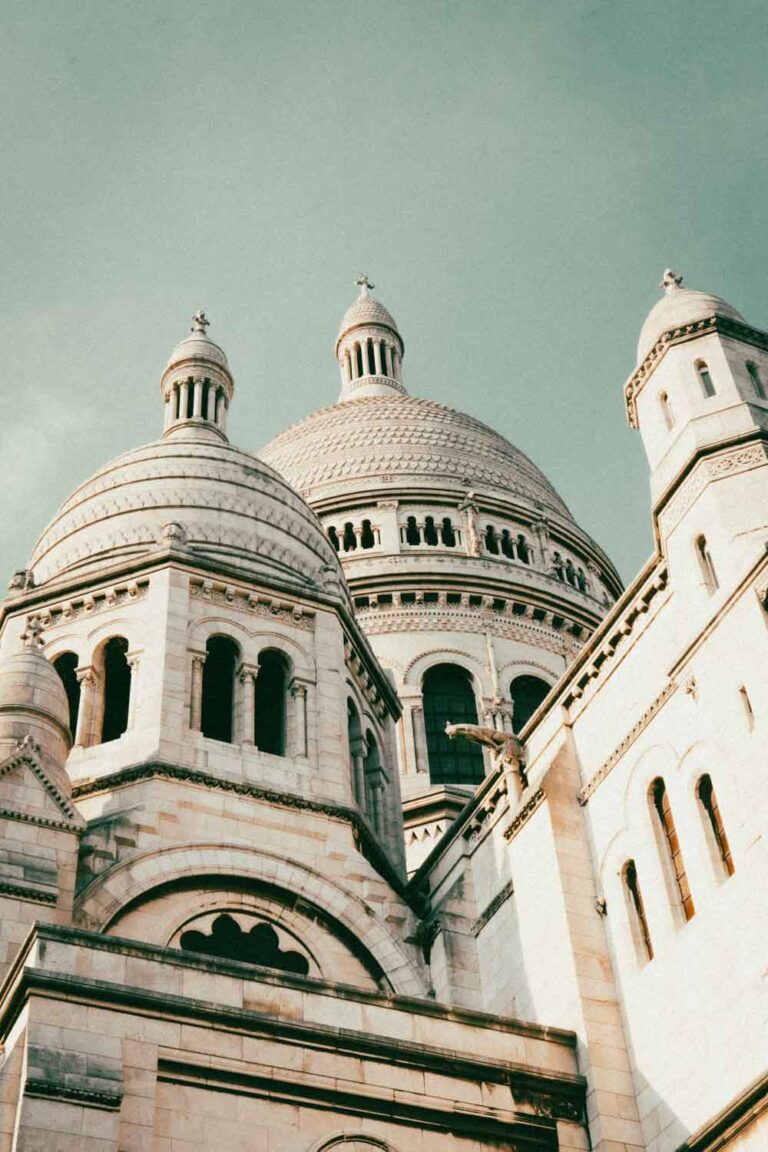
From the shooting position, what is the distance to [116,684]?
1073 inches

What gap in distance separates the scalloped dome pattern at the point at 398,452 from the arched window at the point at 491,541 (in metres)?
1.75

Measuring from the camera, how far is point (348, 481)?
47.5m

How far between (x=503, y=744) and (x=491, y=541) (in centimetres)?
2281

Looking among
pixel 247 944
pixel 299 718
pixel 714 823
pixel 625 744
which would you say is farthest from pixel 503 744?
pixel 714 823

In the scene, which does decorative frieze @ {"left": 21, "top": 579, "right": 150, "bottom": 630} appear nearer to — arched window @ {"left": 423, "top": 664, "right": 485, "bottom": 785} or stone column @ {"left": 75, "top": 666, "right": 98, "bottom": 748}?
stone column @ {"left": 75, "top": 666, "right": 98, "bottom": 748}

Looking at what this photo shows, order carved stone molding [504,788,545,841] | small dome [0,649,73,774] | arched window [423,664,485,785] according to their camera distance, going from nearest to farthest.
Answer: carved stone molding [504,788,545,841], small dome [0,649,73,774], arched window [423,664,485,785]

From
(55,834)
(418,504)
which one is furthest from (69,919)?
(418,504)

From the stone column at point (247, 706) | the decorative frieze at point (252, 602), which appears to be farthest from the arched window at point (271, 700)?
the decorative frieze at point (252, 602)

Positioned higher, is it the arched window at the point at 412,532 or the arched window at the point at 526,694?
the arched window at the point at 412,532

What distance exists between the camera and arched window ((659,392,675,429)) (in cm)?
2211

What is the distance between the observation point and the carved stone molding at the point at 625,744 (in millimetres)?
19828

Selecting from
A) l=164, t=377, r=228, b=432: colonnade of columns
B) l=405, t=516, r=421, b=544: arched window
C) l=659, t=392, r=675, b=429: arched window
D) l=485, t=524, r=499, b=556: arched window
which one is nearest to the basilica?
l=659, t=392, r=675, b=429: arched window

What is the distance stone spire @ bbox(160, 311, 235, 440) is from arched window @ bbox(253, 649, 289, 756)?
920 centimetres

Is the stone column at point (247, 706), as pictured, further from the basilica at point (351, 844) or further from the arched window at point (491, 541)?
the arched window at point (491, 541)
